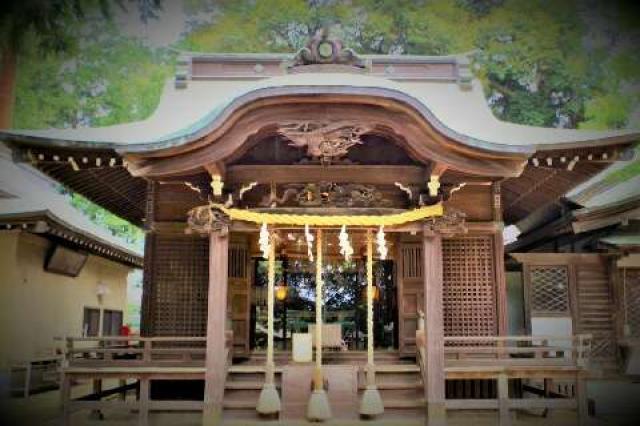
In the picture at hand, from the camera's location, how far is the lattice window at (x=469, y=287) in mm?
9219

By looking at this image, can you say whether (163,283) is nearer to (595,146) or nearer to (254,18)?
(595,146)

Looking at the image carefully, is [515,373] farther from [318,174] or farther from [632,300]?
[632,300]

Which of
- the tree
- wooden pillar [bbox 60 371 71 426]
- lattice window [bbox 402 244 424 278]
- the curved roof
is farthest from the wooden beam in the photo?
the tree

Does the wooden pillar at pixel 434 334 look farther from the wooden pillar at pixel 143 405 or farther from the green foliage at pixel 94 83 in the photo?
the green foliage at pixel 94 83

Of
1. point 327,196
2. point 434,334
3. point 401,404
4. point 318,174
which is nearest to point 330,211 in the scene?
point 327,196

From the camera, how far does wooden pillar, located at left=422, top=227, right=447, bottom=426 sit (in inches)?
292

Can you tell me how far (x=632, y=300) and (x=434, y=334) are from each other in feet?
21.0

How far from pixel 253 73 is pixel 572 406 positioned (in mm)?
8841

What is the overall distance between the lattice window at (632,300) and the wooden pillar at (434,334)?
6.10m

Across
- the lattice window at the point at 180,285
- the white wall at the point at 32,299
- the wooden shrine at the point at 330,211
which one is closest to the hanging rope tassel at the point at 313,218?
the wooden shrine at the point at 330,211

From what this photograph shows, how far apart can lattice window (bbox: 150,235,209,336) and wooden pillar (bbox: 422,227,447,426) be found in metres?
3.65

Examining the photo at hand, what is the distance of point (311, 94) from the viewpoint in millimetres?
6938

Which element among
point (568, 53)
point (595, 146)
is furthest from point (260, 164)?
point (568, 53)

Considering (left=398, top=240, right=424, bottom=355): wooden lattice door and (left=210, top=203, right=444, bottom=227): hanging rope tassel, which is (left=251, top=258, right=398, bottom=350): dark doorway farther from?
(left=210, top=203, right=444, bottom=227): hanging rope tassel
